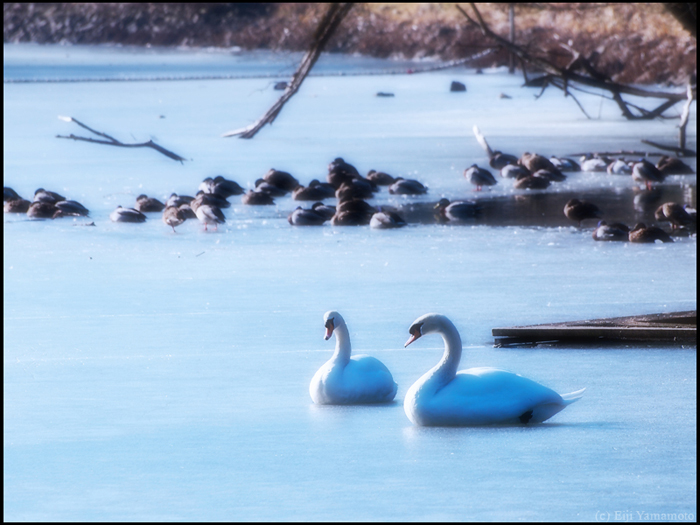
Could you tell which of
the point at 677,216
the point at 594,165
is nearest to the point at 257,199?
the point at 677,216

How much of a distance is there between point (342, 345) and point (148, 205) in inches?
Result: 258

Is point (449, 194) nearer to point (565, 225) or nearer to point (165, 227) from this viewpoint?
point (565, 225)

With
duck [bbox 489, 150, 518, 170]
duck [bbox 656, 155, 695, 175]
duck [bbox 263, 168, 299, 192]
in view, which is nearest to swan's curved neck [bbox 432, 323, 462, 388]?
duck [bbox 263, 168, 299, 192]

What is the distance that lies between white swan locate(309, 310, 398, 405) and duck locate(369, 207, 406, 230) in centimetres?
528

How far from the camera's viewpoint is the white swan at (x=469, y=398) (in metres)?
4.35

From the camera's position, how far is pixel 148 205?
1090 centimetres

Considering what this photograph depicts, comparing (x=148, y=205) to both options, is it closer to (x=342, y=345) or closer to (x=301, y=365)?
(x=301, y=365)

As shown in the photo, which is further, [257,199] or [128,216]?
[257,199]

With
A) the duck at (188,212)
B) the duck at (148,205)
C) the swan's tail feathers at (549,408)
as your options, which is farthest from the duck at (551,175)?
the swan's tail feathers at (549,408)

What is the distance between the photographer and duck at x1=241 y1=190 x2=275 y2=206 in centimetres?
1159

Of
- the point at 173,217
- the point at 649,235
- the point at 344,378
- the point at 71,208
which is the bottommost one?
the point at 71,208

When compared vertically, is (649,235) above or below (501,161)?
above

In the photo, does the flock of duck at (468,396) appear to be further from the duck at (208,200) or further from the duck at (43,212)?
the duck at (43,212)

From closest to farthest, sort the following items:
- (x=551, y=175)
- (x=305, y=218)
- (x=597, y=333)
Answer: (x=597, y=333) → (x=305, y=218) → (x=551, y=175)
